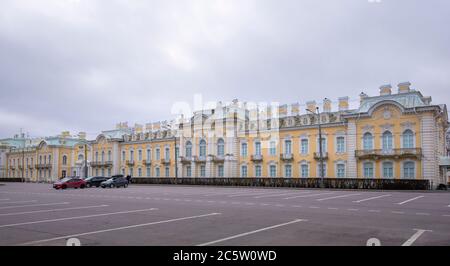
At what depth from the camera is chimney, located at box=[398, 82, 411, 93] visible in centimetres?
4569

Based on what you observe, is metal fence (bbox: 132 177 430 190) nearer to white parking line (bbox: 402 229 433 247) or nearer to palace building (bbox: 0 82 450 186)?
palace building (bbox: 0 82 450 186)

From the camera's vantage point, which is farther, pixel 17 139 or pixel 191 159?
pixel 17 139

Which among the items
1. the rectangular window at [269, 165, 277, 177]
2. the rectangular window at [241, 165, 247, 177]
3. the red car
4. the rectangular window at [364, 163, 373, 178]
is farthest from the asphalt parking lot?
the rectangular window at [241, 165, 247, 177]

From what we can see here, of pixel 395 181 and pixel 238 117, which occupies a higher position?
pixel 238 117

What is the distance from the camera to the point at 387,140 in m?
45.4

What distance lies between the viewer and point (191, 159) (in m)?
64.0

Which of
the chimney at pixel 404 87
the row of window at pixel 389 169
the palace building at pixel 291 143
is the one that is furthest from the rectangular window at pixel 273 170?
the chimney at pixel 404 87

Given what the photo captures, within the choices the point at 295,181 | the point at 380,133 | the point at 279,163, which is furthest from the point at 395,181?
the point at 279,163

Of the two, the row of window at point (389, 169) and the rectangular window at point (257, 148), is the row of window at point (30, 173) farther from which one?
the row of window at point (389, 169)

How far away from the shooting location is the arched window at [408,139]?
4371 centimetres

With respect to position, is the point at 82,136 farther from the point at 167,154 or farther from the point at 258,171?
the point at 258,171

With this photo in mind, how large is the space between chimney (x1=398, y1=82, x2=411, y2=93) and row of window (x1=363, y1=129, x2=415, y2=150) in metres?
5.05
